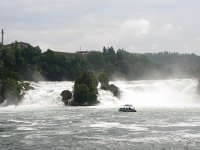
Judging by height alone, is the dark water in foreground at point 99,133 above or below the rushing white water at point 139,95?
below

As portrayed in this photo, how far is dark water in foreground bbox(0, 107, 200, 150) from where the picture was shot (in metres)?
40.2

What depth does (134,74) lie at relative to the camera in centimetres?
16812

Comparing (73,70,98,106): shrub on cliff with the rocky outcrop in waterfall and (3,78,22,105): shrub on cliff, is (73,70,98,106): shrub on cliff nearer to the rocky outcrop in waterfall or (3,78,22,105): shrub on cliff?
the rocky outcrop in waterfall

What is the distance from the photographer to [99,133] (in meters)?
48.2

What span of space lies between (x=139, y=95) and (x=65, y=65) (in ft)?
118

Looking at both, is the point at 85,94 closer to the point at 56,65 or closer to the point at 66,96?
the point at 66,96

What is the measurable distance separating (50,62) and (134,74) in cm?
4061

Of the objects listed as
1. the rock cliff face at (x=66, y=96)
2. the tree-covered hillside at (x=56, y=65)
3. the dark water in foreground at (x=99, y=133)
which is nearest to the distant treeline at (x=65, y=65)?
the tree-covered hillside at (x=56, y=65)

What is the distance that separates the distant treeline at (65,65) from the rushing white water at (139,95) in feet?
24.9

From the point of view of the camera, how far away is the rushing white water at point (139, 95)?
97456 millimetres

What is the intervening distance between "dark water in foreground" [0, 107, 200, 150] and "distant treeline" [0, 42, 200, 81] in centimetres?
4587

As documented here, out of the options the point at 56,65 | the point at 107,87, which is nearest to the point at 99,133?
the point at 107,87

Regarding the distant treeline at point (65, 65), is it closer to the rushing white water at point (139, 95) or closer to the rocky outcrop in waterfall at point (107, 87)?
the rushing white water at point (139, 95)

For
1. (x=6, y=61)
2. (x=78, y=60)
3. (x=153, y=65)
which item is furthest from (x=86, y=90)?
(x=153, y=65)
